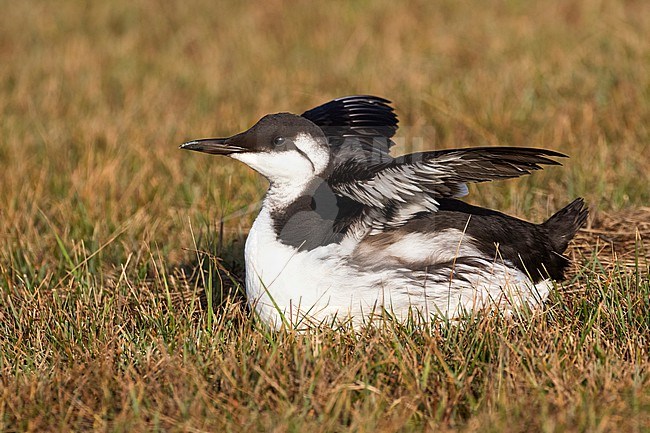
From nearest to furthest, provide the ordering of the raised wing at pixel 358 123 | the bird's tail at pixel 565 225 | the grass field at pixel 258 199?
1. the grass field at pixel 258 199
2. the bird's tail at pixel 565 225
3. the raised wing at pixel 358 123

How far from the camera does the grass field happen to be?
10.8ft

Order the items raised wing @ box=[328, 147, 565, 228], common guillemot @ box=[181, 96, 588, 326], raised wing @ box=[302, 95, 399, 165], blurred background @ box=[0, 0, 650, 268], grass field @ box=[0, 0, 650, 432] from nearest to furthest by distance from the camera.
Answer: grass field @ box=[0, 0, 650, 432], raised wing @ box=[328, 147, 565, 228], common guillemot @ box=[181, 96, 588, 326], raised wing @ box=[302, 95, 399, 165], blurred background @ box=[0, 0, 650, 268]

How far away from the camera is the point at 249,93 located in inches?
341

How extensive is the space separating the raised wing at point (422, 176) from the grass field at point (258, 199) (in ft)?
1.82

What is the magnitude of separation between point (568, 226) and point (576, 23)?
5.72 meters

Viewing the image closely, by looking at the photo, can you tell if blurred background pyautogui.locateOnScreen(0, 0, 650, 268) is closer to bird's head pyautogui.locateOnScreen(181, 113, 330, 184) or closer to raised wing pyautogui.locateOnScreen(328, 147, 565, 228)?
bird's head pyautogui.locateOnScreen(181, 113, 330, 184)

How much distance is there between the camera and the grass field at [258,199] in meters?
3.30

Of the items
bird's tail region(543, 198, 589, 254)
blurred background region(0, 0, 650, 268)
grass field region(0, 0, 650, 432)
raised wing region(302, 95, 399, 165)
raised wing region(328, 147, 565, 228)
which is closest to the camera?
grass field region(0, 0, 650, 432)

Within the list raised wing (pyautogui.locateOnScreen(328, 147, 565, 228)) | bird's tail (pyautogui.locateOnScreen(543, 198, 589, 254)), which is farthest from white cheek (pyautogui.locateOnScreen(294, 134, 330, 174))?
bird's tail (pyautogui.locateOnScreen(543, 198, 589, 254))

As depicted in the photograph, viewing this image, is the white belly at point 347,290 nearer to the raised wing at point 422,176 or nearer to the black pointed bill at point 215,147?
the raised wing at point 422,176

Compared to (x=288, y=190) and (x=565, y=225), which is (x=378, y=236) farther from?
(x=565, y=225)

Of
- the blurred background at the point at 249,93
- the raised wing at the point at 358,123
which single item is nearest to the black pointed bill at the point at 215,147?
the raised wing at the point at 358,123

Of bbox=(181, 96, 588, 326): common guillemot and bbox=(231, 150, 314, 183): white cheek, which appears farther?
bbox=(231, 150, 314, 183): white cheek

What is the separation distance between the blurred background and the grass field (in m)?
0.03
